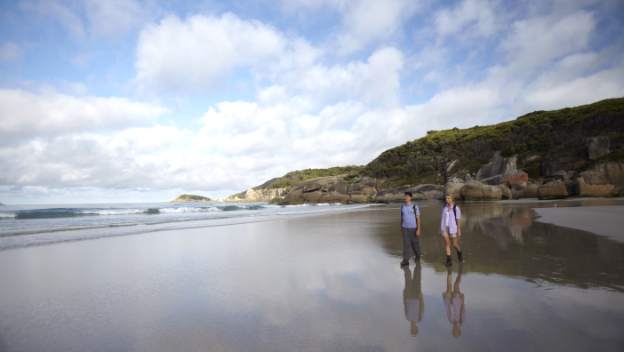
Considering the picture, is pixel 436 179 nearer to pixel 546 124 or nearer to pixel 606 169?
pixel 546 124

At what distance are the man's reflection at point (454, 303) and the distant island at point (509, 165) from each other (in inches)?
1583

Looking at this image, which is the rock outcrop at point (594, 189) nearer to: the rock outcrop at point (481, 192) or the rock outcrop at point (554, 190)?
the rock outcrop at point (554, 190)

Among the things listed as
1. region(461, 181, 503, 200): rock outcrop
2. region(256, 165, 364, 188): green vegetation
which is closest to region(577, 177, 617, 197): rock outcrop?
region(461, 181, 503, 200): rock outcrop

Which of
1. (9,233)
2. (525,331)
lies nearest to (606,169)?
(525,331)

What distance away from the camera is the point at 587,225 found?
13352mm

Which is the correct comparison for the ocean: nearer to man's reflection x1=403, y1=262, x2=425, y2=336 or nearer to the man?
the man

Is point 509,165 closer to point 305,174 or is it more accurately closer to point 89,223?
point 89,223

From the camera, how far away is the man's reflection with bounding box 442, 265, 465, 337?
419cm

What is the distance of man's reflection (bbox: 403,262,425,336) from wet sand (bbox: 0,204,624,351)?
1.1 inches

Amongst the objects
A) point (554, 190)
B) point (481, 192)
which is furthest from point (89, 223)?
point (554, 190)

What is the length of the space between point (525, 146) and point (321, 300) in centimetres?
6410

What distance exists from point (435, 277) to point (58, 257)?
436 inches

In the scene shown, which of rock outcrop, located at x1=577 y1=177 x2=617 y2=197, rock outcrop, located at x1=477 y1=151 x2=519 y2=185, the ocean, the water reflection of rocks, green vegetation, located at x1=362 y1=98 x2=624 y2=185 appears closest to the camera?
the water reflection of rocks

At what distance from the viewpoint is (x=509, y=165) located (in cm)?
5228
